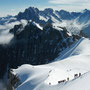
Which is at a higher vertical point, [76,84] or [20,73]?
[76,84]

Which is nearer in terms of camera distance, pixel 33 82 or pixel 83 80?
pixel 83 80


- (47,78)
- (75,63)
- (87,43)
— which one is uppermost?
(47,78)

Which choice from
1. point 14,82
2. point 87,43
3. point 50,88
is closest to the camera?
point 50,88

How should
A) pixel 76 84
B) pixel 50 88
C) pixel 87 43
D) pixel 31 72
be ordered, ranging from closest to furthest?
pixel 76 84
pixel 50 88
pixel 31 72
pixel 87 43

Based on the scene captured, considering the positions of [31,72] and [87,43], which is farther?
[87,43]

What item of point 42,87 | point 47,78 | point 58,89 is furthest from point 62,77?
point 58,89

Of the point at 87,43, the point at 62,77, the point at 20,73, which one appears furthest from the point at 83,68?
the point at 87,43

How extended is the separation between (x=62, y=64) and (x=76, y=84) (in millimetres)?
37754

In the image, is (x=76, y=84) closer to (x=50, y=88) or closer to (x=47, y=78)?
(x=50, y=88)

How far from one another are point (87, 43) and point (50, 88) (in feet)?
366

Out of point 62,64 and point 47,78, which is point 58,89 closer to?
point 47,78

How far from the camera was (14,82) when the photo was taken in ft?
248

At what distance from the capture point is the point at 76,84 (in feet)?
136

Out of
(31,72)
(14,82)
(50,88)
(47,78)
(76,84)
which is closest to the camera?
(76,84)
